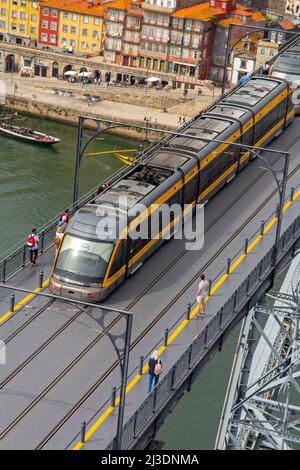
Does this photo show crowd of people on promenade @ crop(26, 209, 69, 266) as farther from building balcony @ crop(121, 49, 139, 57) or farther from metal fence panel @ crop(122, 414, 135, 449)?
building balcony @ crop(121, 49, 139, 57)

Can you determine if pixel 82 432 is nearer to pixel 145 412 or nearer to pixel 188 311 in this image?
pixel 145 412

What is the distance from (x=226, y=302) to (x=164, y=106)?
82.1 metres

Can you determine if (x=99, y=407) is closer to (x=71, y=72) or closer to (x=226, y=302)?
(x=226, y=302)

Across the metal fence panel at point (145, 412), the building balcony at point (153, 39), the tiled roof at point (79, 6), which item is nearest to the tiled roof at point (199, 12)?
the building balcony at point (153, 39)

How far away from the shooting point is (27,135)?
11475cm

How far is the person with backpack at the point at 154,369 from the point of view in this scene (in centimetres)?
4100

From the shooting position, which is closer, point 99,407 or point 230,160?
point 99,407

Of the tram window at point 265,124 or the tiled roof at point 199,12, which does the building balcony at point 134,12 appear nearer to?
the tiled roof at point 199,12

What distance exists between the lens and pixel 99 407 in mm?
40844

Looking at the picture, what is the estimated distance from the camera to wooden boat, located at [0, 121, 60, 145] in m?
114

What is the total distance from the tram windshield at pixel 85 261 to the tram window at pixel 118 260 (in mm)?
410

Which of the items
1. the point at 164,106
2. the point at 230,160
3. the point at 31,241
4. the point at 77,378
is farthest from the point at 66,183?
the point at 77,378

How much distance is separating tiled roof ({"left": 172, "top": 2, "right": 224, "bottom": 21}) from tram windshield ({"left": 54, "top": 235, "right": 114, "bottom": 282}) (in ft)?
291

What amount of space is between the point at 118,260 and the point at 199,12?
8951 cm
